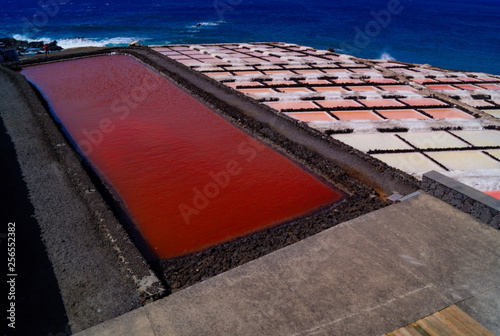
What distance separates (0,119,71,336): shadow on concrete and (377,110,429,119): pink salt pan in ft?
38.1

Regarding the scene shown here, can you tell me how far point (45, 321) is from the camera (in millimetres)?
4816

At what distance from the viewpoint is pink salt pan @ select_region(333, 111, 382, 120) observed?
1275 cm

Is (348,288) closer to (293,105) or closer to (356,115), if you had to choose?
(356,115)

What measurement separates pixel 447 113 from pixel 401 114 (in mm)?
1927

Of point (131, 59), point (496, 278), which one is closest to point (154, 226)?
point (496, 278)

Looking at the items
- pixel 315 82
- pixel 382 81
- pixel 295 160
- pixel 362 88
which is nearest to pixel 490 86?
pixel 382 81

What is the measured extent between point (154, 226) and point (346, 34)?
60415 mm

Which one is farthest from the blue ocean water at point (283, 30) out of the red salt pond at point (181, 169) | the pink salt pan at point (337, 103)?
the pink salt pan at point (337, 103)

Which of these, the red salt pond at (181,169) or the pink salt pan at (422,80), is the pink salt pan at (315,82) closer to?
the pink salt pan at (422,80)

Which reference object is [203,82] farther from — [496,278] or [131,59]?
[496,278]

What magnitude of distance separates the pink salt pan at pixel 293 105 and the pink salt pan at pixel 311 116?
0.61 meters

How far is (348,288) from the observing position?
500 centimetres

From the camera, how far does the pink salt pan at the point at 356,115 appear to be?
12.8 m

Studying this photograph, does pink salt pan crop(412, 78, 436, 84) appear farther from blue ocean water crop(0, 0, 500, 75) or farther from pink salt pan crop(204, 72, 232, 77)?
blue ocean water crop(0, 0, 500, 75)
